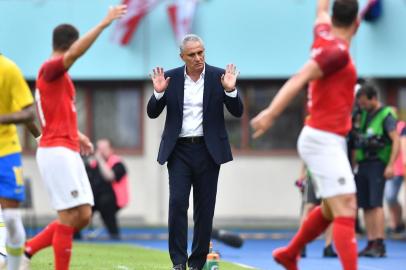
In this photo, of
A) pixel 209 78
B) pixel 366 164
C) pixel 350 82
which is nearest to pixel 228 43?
pixel 366 164

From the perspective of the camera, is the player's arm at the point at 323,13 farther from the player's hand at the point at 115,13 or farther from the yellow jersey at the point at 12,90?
the yellow jersey at the point at 12,90

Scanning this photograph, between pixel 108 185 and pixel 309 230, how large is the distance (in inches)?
525

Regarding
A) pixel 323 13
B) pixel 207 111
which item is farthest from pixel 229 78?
pixel 323 13

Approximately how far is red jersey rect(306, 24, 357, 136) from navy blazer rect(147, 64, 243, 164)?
7.14 ft

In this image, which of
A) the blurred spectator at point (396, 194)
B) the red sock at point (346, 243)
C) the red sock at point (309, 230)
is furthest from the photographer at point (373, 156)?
the red sock at point (346, 243)

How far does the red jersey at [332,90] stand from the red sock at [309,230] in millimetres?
782

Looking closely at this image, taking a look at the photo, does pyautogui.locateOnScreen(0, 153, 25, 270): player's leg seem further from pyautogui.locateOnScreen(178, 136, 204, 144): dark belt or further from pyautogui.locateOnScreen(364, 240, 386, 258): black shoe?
pyautogui.locateOnScreen(364, 240, 386, 258): black shoe

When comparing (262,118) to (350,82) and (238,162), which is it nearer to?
(350,82)

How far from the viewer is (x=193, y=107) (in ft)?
37.7

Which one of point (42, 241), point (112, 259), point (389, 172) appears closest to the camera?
point (42, 241)

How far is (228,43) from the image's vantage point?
25375 mm

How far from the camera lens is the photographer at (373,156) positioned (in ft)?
53.2

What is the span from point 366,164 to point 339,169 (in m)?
7.54

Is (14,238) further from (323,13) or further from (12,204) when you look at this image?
(323,13)
